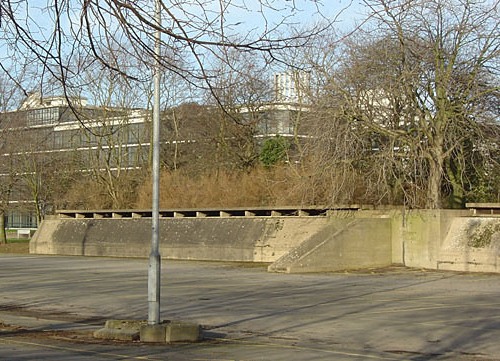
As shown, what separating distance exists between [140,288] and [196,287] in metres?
1.87

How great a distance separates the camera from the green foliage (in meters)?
49.7

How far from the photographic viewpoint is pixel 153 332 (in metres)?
14.9

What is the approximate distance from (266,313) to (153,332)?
6.11m

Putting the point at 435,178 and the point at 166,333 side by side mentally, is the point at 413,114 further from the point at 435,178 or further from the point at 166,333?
the point at 166,333

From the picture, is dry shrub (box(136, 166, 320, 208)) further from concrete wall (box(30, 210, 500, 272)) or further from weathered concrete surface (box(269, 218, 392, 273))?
Result: weathered concrete surface (box(269, 218, 392, 273))

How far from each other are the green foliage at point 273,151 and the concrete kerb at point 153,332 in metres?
33.2

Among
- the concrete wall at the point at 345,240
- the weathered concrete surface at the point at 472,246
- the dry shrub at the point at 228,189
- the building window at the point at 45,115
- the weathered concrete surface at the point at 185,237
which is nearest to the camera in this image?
the building window at the point at 45,115

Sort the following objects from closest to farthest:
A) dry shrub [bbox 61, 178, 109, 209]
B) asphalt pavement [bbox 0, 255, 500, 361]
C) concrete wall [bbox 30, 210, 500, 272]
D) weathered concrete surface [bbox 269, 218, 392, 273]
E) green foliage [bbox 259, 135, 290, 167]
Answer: asphalt pavement [bbox 0, 255, 500, 361], concrete wall [bbox 30, 210, 500, 272], weathered concrete surface [bbox 269, 218, 392, 273], green foliage [bbox 259, 135, 290, 167], dry shrub [bbox 61, 178, 109, 209]

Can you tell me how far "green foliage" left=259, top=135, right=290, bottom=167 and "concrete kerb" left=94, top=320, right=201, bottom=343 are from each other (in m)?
33.2

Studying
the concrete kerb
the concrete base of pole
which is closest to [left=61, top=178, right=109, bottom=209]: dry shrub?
the concrete kerb

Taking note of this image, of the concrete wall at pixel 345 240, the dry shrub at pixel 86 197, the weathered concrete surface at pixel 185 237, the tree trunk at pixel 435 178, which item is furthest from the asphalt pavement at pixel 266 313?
the dry shrub at pixel 86 197

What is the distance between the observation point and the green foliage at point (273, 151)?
4971cm

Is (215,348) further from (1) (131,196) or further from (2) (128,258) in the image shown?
(1) (131,196)

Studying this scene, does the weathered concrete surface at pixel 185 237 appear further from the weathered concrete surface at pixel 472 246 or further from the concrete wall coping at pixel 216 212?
the weathered concrete surface at pixel 472 246
